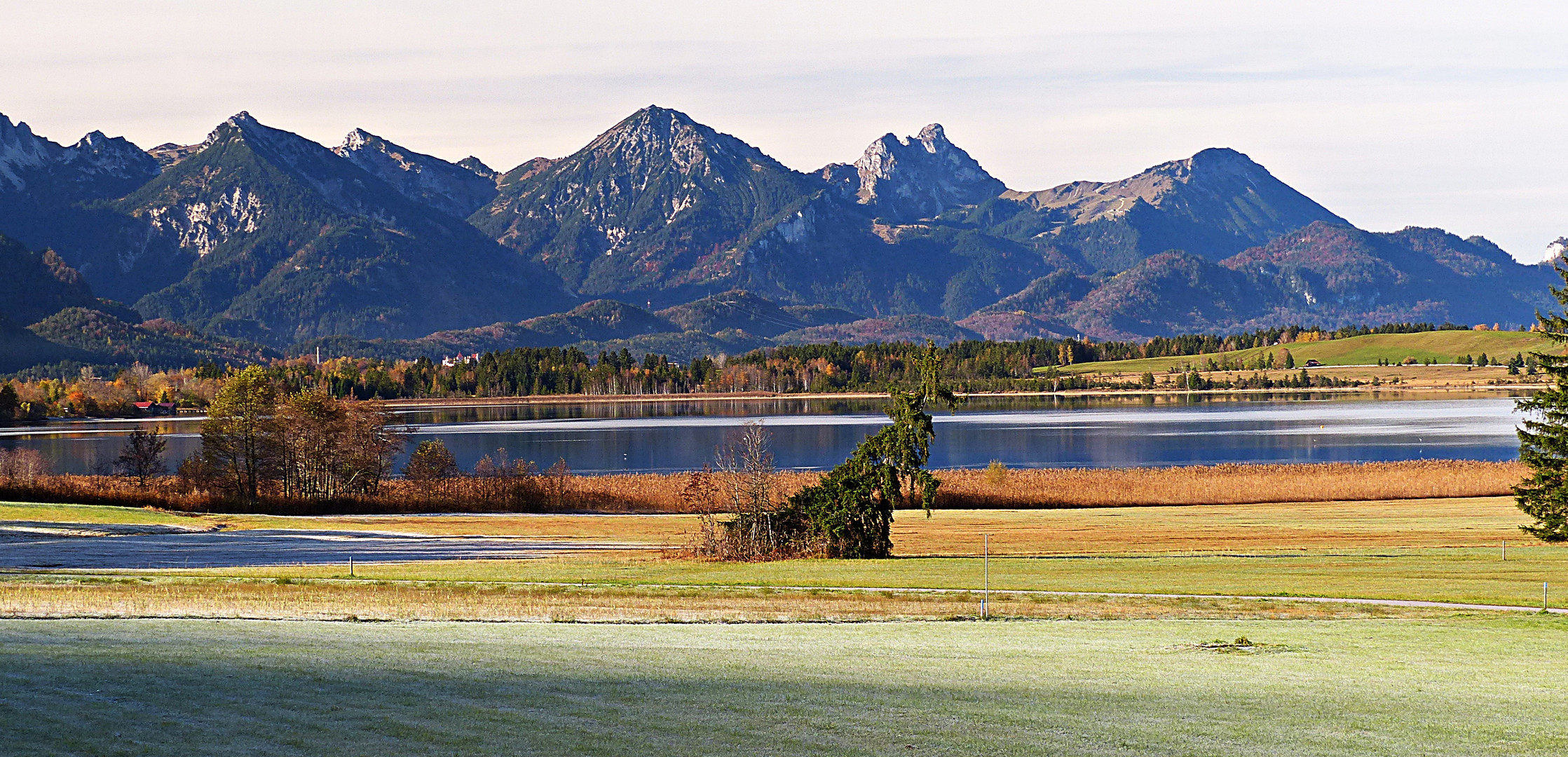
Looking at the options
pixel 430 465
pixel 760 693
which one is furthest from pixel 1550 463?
pixel 430 465

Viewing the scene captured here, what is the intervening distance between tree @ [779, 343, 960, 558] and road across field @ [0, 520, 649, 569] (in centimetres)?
681

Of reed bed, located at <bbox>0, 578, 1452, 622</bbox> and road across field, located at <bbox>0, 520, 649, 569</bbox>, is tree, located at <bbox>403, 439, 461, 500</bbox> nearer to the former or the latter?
road across field, located at <bbox>0, 520, 649, 569</bbox>

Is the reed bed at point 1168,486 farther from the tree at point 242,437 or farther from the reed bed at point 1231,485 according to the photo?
the tree at point 242,437

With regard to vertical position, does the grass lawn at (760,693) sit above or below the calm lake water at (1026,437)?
above

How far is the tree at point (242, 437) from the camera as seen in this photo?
236 ft

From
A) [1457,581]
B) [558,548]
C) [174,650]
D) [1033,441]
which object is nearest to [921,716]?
[174,650]

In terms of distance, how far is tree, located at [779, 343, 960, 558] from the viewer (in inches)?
1569

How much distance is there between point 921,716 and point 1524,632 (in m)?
13.5

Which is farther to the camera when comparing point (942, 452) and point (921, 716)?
point (942, 452)

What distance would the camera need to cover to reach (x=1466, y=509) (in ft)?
180

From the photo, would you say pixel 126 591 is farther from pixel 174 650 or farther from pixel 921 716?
pixel 921 716

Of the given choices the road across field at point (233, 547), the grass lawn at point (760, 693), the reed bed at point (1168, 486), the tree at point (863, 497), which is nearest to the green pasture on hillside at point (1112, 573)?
the tree at point (863, 497)

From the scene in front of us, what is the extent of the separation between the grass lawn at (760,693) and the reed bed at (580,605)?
13.0ft

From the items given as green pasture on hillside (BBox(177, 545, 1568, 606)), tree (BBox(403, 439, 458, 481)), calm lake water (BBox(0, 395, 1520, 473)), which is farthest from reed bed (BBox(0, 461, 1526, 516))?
green pasture on hillside (BBox(177, 545, 1568, 606))
